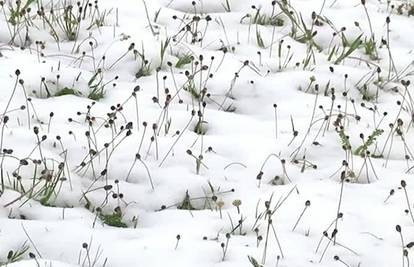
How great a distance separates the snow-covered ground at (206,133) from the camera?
14.3ft

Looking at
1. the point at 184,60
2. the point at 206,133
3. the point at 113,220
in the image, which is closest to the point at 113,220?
the point at 113,220

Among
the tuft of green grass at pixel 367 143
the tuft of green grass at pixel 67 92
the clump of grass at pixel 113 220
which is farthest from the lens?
the tuft of green grass at pixel 67 92

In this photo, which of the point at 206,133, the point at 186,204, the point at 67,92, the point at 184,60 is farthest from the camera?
the point at 184,60

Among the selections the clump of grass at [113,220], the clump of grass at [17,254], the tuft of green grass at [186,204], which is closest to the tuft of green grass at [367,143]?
the tuft of green grass at [186,204]

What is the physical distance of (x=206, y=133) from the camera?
5.73 metres

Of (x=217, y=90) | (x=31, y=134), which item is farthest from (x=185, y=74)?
(x=31, y=134)

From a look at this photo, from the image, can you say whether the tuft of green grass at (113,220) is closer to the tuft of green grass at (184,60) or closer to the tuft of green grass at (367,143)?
the tuft of green grass at (367,143)

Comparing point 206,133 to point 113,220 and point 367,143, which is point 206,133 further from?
point 113,220

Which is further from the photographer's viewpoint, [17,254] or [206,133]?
[206,133]

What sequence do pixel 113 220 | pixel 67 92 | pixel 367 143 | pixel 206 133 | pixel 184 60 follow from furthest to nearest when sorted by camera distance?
pixel 184 60 < pixel 67 92 < pixel 206 133 < pixel 367 143 < pixel 113 220

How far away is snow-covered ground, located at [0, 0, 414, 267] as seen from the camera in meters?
4.35

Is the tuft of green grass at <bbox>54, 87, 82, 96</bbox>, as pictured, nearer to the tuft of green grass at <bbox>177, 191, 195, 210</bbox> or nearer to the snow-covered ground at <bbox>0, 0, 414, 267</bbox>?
the snow-covered ground at <bbox>0, 0, 414, 267</bbox>

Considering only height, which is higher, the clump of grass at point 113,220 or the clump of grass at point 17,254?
the clump of grass at point 17,254

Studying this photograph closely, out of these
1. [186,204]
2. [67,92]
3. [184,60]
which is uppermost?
[184,60]
